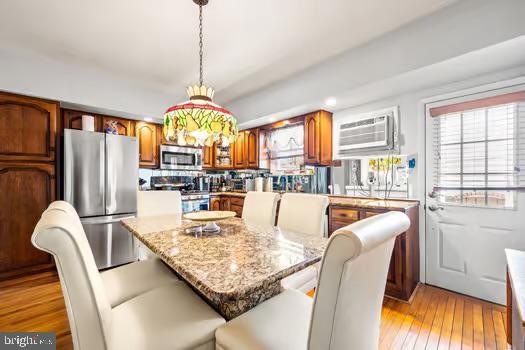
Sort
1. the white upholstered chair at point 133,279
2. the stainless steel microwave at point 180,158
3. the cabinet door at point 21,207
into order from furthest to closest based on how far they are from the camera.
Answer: the stainless steel microwave at point 180,158 < the cabinet door at point 21,207 < the white upholstered chair at point 133,279

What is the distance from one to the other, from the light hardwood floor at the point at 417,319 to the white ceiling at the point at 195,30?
246cm

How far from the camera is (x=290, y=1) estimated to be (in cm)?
181

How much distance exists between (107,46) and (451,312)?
160 inches

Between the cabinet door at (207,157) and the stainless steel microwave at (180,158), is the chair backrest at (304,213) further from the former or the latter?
the cabinet door at (207,157)

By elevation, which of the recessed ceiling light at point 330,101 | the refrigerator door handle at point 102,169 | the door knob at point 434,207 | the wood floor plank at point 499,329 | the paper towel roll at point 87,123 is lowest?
the wood floor plank at point 499,329

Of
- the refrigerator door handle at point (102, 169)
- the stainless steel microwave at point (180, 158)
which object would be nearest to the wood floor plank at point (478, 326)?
the refrigerator door handle at point (102, 169)

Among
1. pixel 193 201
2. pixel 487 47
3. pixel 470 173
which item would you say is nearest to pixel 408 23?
pixel 487 47

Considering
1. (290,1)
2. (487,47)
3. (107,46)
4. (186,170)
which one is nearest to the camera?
(487,47)

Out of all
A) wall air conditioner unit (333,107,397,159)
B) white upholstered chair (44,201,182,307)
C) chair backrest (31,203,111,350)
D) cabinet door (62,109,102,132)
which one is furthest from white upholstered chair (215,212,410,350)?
cabinet door (62,109,102,132)

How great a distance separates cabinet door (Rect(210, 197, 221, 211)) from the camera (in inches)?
164

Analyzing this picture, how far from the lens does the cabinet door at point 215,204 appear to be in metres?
4.17

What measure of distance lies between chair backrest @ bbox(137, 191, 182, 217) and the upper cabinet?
1800 millimetres

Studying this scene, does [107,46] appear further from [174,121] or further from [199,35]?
[174,121]

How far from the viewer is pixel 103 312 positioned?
0.82 meters
